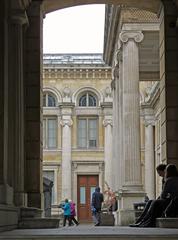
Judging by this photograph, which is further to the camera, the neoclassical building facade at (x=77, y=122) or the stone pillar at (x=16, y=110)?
the neoclassical building facade at (x=77, y=122)

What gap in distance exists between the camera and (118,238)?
923 centimetres

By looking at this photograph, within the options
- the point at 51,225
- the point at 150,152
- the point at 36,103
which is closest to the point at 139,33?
the point at 36,103

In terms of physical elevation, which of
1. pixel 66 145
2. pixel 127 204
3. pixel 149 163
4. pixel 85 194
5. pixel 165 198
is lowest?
pixel 165 198

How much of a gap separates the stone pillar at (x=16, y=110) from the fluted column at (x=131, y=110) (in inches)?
449

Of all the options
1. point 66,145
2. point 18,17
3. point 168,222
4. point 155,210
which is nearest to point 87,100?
point 66,145

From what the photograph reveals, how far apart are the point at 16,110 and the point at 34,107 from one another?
1.47 meters

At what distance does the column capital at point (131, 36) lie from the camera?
27.4m

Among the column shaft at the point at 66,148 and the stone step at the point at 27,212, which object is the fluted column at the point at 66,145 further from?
the stone step at the point at 27,212

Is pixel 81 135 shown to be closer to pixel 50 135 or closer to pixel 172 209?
pixel 50 135

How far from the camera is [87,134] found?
55.0 meters

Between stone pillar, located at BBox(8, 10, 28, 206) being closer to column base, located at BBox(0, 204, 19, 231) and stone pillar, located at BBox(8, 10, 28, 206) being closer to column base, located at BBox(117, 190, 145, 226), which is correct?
column base, located at BBox(0, 204, 19, 231)

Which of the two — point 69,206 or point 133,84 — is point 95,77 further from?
point 133,84

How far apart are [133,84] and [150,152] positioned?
19.1 meters

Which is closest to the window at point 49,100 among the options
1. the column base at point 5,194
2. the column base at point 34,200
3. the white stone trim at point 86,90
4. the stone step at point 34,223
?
the white stone trim at point 86,90
